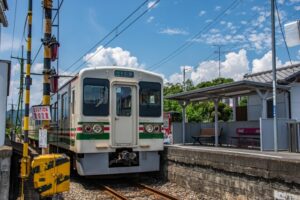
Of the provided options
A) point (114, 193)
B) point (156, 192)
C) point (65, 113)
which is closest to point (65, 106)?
point (65, 113)

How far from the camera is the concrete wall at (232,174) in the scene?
7036mm

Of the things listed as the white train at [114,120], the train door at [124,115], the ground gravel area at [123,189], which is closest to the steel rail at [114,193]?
the ground gravel area at [123,189]

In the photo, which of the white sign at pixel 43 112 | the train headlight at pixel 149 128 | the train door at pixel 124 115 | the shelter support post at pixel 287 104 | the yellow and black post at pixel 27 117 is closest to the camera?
the yellow and black post at pixel 27 117

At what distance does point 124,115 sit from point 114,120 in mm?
366

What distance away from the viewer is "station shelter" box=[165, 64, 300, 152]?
12008 mm

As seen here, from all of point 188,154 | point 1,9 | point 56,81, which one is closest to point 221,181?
point 188,154

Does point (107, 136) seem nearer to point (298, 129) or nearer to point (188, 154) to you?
point (188, 154)

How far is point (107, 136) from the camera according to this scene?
10922 millimetres

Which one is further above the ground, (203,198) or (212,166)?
(212,166)

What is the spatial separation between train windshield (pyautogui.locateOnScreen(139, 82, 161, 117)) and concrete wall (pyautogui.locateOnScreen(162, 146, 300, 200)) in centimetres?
129

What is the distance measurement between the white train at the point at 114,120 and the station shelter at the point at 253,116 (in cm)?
280

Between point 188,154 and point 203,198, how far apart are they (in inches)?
63.5

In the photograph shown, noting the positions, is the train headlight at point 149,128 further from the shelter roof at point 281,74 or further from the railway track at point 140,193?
the shelter roof at point 281,74

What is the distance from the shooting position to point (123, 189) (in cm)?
1088
